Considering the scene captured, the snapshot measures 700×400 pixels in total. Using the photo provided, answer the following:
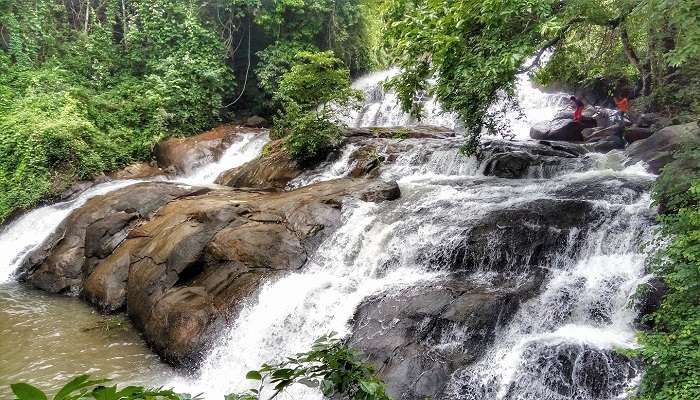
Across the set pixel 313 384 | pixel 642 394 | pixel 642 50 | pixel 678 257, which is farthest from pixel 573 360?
pixel 642 50

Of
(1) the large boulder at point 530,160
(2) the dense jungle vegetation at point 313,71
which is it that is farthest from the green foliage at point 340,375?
(1) the large boulder at point 530,160

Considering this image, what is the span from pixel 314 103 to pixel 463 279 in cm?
741

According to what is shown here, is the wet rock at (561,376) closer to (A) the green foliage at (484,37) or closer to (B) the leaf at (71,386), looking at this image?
(A) the green foliage at (484,37)

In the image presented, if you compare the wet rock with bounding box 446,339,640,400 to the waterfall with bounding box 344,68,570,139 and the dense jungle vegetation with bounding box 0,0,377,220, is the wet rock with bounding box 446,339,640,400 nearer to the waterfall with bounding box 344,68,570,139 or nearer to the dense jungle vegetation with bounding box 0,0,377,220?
the waterfall with bounding box 344,68,570,139

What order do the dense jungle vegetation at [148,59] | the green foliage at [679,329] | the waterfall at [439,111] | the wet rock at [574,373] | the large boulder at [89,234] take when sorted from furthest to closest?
the waterfall at [439,111]
the dense jungle vegetation at [148,59]
the large boulder at [89,234]
the wet rock at [574,373]
the green foliage at [679,329]

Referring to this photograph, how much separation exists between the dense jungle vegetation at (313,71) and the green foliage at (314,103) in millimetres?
37

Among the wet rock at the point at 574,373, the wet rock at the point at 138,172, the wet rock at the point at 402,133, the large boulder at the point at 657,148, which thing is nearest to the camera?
the wet rock at the point at 574,373

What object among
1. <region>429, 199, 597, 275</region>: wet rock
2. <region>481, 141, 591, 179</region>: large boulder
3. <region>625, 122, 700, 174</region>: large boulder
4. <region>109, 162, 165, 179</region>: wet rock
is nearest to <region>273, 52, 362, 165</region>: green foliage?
<region>481, 141, 591, 179</region>: large boulder

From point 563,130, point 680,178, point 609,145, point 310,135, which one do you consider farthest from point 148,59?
point 680,178

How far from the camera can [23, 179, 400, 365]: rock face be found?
25.0ft

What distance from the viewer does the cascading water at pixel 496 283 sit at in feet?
16.8

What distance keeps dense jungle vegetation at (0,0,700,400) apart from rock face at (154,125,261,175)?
696mm

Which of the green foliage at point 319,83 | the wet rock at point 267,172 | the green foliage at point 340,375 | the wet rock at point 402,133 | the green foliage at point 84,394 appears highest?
the green foliage at point 319,83

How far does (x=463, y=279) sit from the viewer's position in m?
6.74
